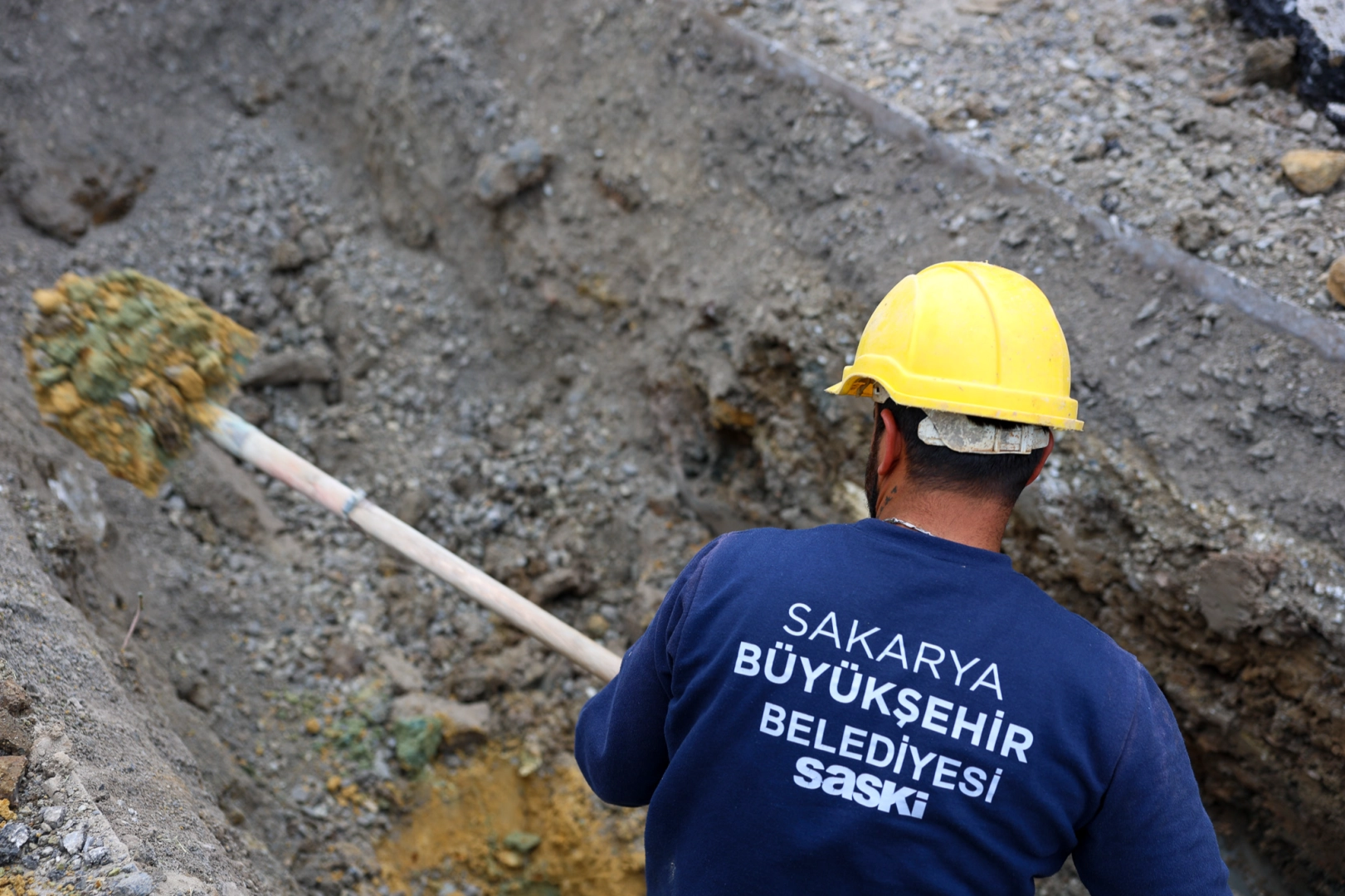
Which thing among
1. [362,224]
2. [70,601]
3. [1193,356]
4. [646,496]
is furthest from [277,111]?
[1193,356]

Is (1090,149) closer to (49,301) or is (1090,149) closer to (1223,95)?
(1223,95)

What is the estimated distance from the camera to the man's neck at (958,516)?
1685mm

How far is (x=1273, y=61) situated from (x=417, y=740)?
15.1ft

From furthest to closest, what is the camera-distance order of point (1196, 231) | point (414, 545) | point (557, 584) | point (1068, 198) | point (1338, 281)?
1. point (557, 584)
2. point (1068, 198)
3. point (1196, 231)
4. point (1338, 281)
5. point (414, 545)

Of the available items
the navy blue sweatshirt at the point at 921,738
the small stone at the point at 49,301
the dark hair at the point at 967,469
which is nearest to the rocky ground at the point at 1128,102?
the dark hair at the point at 967,469

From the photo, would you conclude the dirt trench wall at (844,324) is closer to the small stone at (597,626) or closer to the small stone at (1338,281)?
→ the small stone at (1338,281)

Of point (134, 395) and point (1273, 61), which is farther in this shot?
point (1273, 61)

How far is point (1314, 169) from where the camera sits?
3393mm

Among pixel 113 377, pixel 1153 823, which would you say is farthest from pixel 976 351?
pixel 113 377

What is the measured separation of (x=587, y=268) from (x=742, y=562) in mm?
3592

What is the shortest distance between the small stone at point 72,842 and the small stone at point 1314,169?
433cm

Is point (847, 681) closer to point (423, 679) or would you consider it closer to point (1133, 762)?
point (1133, 762)

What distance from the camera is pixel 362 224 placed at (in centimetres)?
582

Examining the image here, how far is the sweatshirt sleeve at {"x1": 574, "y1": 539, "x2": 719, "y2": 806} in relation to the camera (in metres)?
1.75
